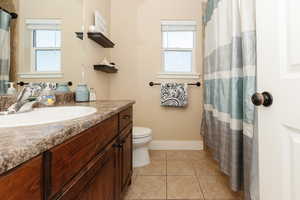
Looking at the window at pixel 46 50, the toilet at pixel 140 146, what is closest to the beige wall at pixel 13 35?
the window at pixel 46 50

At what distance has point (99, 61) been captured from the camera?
83.8 inches

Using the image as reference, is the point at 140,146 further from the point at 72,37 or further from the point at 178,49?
the point at 178,49

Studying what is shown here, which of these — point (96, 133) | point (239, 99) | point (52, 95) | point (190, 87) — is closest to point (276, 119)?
point (239, 99)

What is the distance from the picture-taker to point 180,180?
1668 millimetres

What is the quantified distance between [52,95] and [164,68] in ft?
5.59

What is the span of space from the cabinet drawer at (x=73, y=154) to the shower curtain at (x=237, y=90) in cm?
92

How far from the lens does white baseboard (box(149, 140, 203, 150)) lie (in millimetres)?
2518

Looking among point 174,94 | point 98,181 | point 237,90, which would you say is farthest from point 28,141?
point 174,94

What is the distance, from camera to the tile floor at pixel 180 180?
1437 mm

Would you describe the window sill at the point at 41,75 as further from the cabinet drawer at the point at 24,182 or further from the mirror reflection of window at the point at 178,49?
the mirror reflection of window at the point at 178,49

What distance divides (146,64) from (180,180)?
1624 mm

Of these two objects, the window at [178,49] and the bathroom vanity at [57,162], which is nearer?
the bathroom vanity at [57,162]

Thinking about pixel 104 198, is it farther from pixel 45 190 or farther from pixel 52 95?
pixel 52 95

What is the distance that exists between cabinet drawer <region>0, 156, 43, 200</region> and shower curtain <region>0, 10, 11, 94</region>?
2.51ft
